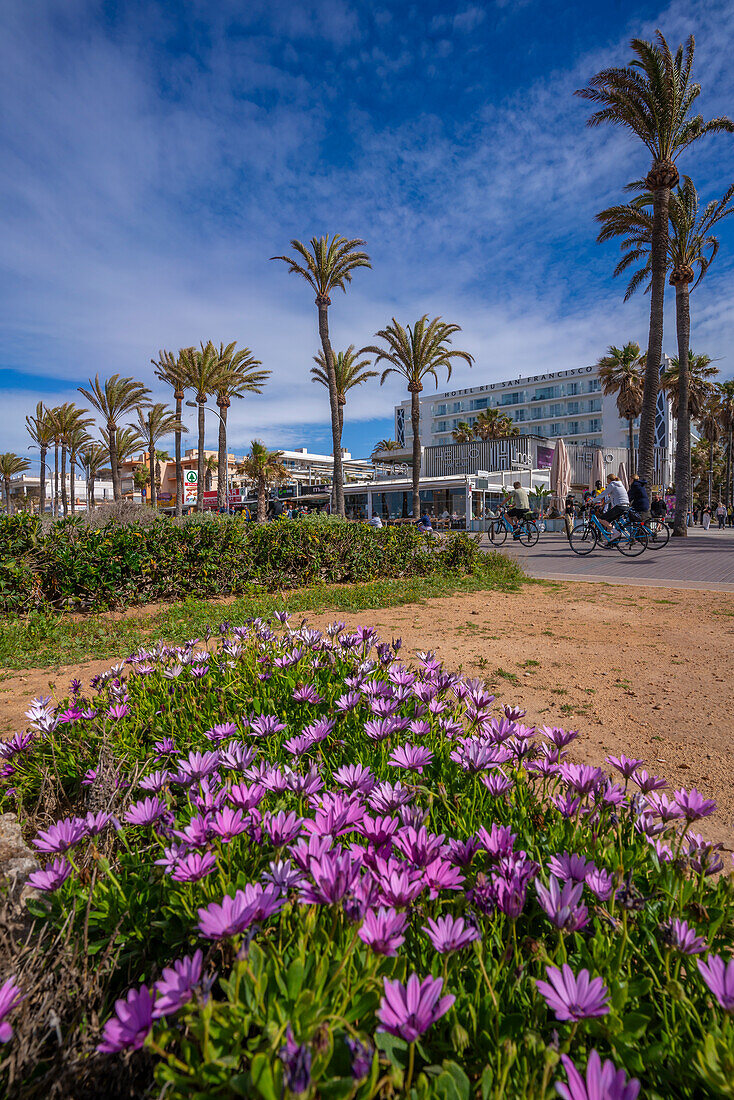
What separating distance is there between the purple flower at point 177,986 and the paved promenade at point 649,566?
370 inches

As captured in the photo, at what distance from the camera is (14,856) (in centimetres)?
157

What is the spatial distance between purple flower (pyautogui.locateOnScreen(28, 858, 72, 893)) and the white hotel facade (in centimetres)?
6590

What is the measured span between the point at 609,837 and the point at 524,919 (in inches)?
13.6

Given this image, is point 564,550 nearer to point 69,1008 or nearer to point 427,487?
point 69,1008

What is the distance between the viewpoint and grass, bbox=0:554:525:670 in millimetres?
5125

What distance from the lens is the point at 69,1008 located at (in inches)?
43.2

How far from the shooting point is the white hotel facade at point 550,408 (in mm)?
70938

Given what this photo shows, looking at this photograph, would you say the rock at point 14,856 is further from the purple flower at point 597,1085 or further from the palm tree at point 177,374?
the palm tree at point 177,374

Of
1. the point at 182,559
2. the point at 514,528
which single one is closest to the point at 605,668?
the point at 182,559

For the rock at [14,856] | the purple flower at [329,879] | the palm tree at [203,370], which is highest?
the palm tree at [203,370]

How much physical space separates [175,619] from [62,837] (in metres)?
5.30

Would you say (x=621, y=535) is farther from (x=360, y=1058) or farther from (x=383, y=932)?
(x=360, y=1058)

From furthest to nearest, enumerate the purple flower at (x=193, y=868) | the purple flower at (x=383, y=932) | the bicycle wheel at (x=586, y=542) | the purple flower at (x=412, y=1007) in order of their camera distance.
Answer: the bicycle wheel at (x=586, y=542), the purple flower at (x=193, y=868), the purple flower at (x=383, y=932), the purple flower at (x=412, y=1007)

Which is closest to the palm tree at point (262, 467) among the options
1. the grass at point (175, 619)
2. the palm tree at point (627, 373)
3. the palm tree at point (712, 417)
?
the palm tree at point (627, 373)
